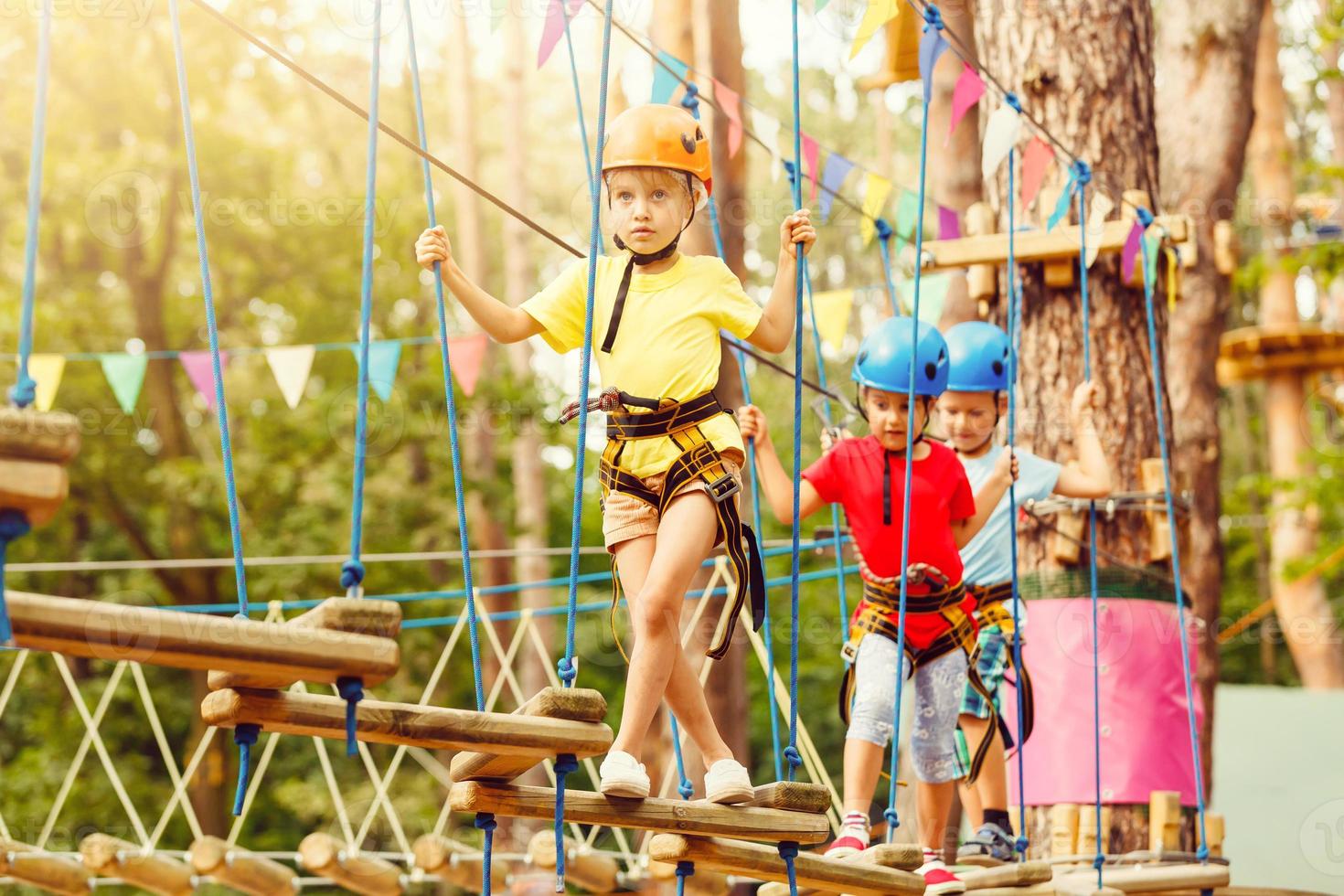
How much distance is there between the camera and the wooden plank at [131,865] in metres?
5.76

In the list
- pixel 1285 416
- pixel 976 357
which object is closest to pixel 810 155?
pixel 976 357

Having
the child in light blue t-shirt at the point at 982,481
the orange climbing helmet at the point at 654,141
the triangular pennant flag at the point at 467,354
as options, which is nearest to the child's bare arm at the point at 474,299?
the orange climbing helmet at the point at 654,141

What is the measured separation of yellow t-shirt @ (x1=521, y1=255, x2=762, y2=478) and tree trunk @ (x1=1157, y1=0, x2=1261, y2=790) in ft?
14.7

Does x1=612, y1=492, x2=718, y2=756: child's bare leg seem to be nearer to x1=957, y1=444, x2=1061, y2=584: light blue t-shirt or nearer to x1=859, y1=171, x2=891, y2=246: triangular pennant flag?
x1=957, y1=444, x2=1061, y2=584: light blue t-shirt

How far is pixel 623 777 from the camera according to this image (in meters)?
2.47

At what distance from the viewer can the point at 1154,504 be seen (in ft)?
16.5

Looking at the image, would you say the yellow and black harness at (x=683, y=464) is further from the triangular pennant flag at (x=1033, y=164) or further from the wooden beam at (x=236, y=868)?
the wooden beam at (x=236, y=868)

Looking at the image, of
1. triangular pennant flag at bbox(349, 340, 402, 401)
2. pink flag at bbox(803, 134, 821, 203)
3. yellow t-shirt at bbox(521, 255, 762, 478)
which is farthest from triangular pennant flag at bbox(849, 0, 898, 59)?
triangular pennant flag at bbox(349, 340, 402, 401)

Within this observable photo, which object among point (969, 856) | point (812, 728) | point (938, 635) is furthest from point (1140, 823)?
point (812, 728)

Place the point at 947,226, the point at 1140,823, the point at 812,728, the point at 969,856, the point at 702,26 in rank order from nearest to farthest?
the point at 969,856
the point at 1140,823
the point at 947,226
the point at 702,26
the point at 812,728

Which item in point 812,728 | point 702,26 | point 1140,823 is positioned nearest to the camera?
point 1140,823

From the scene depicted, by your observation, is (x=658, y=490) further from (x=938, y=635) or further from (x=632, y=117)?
(x=938, y=635)

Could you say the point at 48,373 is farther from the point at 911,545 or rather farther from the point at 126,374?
the point at 911,545

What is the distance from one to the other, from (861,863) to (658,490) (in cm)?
81
